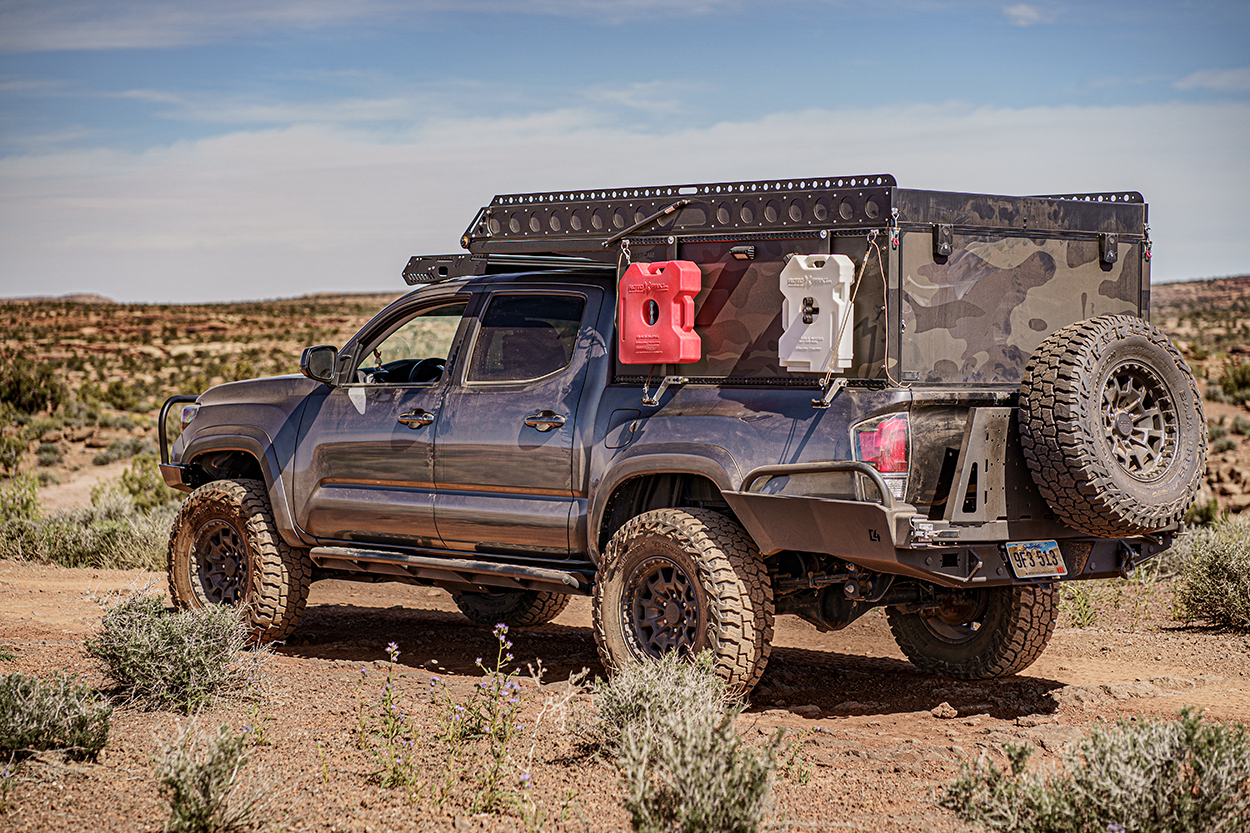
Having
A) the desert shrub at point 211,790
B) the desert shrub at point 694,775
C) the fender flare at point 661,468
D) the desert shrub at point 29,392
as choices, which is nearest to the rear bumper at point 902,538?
the fender flare at point 661,468

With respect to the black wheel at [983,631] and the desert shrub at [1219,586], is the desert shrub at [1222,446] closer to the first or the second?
the desert shrub at [1219,586]

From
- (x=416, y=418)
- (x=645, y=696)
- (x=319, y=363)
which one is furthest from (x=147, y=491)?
(x=645, y=696)

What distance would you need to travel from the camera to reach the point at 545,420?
6730mm

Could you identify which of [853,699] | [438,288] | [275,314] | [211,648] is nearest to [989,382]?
[853,699]

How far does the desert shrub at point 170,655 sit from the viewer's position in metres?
6.13

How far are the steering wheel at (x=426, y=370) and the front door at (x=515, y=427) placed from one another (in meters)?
0.60

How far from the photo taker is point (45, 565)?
502 inches

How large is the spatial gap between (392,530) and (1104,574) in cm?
391

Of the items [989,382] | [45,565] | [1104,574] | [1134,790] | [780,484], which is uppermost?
[989,382]

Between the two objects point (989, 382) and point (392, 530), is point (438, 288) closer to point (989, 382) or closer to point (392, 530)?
point (392, 530)

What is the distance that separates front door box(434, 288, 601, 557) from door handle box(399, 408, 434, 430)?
0.31 feet

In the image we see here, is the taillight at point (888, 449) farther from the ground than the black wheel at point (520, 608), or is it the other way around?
the taillight at point (888, 449)

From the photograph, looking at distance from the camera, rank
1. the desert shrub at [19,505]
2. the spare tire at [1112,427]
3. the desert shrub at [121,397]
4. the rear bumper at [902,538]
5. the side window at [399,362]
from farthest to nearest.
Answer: the desert shrub at [121,397]
the desert shrub at [19,505]
the side window at [399,362]
the spare tire at [1112,427]
the rear bumper at [902,538]

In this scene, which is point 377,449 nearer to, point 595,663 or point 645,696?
point 595,663
